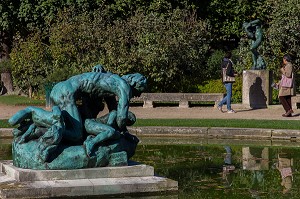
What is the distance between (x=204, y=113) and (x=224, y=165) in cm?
1102

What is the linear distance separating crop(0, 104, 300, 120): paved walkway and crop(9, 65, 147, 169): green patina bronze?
1134cm

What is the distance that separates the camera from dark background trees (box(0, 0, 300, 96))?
29.9m

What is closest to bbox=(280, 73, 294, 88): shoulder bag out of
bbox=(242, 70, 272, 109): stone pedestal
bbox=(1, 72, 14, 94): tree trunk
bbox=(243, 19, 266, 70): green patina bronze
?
bbox=(242, 70, 272, 109): stone pedestal

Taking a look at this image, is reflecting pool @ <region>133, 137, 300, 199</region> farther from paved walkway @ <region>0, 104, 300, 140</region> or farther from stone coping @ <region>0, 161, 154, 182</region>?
stone coping @ <region>0, 161, 154, 182</region>

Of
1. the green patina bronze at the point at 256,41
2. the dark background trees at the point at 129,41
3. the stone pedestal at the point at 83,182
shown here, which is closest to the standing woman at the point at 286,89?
the green patina bronze at the point at 256,41

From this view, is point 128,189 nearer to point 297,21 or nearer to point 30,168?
point 30,168

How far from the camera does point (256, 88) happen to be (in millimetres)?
25359

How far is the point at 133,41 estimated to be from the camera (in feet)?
104

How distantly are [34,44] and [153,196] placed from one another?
22.9 meters

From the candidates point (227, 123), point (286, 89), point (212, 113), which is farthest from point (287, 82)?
point (227, 123)

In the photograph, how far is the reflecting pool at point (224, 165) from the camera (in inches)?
420

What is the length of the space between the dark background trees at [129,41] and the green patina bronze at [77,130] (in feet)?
55.6

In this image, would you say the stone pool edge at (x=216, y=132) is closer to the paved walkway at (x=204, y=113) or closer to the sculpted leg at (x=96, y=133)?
the paved walkway at (x=204, y=113)

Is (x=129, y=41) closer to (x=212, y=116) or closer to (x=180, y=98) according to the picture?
(x=180, y=98)
